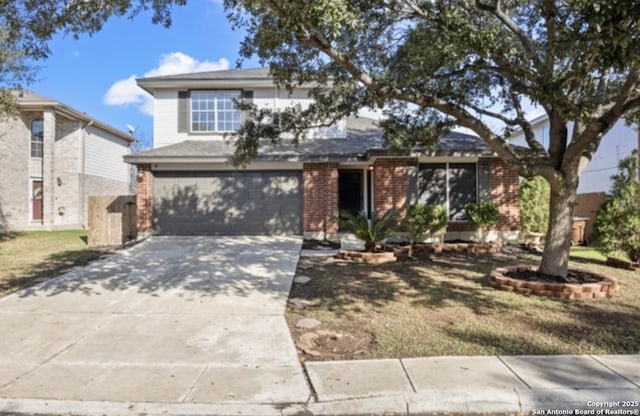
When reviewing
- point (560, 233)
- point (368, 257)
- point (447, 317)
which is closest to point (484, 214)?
point (368, 257)

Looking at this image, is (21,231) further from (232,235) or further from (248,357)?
(248,357)

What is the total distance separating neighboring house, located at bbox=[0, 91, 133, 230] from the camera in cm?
1903

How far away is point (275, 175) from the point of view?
14.4 metres

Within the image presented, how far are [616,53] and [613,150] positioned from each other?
17.0 meters

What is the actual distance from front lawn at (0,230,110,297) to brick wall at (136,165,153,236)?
5.75 ft

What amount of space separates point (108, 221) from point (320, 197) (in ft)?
22.1

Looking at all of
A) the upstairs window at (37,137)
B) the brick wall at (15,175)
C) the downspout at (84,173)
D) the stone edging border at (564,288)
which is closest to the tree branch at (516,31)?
the stone edging border at (564,288)

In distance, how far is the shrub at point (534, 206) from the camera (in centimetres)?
1294

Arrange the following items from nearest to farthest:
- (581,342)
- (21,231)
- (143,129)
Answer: (581,342) < (21,231) < (143,129)

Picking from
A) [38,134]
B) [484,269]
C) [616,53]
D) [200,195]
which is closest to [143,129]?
[38,134]

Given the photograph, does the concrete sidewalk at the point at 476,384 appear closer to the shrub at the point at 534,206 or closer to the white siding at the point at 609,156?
the shrub at the point at 534,206

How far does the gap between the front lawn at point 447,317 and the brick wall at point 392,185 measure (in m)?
4.47

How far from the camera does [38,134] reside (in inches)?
778

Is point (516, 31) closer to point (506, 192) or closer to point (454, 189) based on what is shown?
point (454, 189)
